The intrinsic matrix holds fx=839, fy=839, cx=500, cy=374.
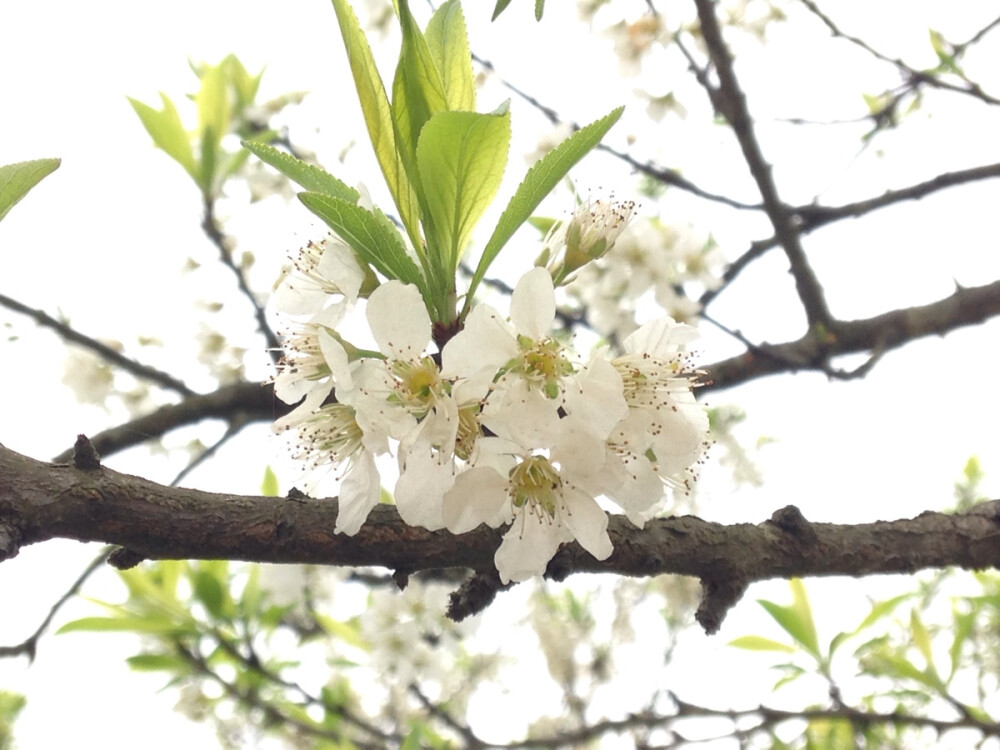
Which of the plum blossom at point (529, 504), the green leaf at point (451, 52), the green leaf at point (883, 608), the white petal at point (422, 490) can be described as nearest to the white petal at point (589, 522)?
the plum blossom at point (529, 504)

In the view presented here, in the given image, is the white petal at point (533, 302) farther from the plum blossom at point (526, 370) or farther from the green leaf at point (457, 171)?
the green leaf at point (457, 171)

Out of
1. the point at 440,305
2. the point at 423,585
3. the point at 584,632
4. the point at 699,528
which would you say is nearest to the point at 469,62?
the point at 440,305

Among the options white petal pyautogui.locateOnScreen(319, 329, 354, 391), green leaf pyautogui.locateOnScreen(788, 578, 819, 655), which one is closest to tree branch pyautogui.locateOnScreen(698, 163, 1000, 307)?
green leaf pyautogui.locateOnScreen(788, 578, 819, 655)

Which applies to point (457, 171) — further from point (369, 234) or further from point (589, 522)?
point (589, 522)

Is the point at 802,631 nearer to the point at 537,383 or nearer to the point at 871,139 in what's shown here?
the point at 871,139

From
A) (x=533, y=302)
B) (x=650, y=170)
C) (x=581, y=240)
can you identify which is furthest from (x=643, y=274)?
(x=533, y=302)

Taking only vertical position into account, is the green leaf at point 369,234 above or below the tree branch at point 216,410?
below

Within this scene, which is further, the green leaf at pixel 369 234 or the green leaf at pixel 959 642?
the green leaf at pixel 959 642
